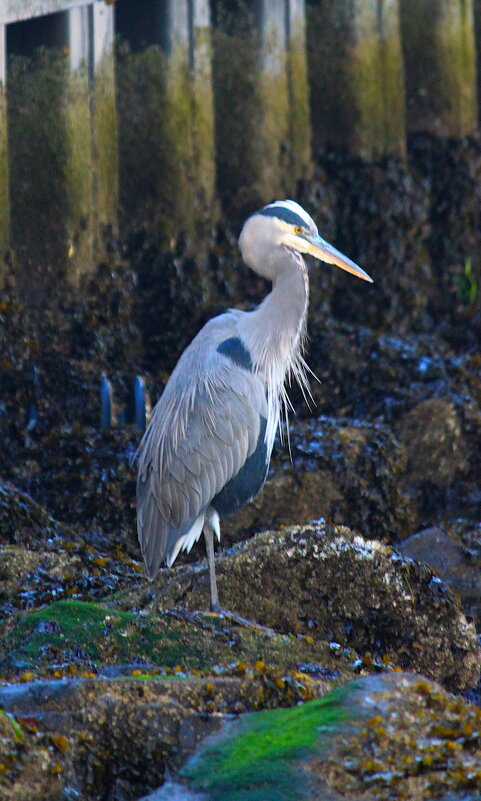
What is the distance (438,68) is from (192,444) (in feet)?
25.3

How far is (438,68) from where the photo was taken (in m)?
12.8

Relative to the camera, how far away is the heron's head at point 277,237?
21.2ft

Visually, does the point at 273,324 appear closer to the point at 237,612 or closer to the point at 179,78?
the point at 237,612

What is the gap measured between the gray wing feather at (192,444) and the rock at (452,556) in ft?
6.47

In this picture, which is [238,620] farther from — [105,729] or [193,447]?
[105,729]

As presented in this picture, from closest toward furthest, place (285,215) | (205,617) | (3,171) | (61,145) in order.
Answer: (205,617) → (285,215) → (3,171) → (61,145)

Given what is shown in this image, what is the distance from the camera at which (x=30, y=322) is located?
30.7 ft

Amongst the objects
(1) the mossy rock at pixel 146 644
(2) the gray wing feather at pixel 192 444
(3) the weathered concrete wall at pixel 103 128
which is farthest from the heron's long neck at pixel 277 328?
(3) the weathered concrete wall at pixel 103 128

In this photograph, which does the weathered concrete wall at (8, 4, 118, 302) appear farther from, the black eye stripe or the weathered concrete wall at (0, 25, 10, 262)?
the black eye stripe

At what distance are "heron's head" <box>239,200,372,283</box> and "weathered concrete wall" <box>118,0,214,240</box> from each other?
12.4 ft

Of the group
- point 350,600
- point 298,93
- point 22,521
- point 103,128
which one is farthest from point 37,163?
point 350,600

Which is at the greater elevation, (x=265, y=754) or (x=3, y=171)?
(x=3, y=171)

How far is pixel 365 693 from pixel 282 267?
3084mm

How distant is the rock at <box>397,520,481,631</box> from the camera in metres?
7.68
